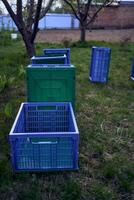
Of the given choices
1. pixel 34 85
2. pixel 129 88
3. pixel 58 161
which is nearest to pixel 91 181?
pixel 58 161

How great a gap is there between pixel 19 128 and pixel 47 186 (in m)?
0.73

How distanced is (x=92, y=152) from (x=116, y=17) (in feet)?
86.8

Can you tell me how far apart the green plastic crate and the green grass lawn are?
51 centimetres

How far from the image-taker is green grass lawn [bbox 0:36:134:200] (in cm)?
240

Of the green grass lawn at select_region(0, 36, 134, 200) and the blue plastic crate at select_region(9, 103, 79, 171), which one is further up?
the blue plastic crate at select_region(9, 103, 79, 171)

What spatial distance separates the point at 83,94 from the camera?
16.7 ft

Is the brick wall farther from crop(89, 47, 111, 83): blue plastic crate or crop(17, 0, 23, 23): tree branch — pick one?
crop(89, 47, 111, 83): blue plastic crate

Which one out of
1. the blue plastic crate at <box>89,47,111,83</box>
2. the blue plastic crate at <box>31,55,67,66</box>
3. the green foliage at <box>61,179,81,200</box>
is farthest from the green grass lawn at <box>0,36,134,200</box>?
the blue plastic crate at <box>31,55,67,66</box>

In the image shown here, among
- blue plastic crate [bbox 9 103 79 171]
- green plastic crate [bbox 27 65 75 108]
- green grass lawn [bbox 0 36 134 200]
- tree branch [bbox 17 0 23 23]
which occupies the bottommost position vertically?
green grass lawn [bbox 0 36 134 200]

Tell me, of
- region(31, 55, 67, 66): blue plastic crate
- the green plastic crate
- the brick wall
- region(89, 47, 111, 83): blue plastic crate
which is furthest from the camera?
the brick wall

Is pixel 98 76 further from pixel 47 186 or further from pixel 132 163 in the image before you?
pixel 47 186

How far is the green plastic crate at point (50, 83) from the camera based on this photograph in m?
3.26

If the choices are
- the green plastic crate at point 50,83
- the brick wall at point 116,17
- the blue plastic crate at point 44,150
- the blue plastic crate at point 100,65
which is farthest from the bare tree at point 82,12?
the brick wall at point 116,17

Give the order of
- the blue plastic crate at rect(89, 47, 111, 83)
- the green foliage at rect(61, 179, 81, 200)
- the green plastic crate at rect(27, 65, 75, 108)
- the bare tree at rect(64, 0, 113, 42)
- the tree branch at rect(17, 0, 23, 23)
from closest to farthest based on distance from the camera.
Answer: the green foliage at rect(61, 179, 81, 200) → the green plastic crate at rect(27, 65, 75, 108) → the blue plastic crate at rect(89, 47, 111, 83) → the tree branch at rect(17, 0, 23, 23) → the bare tree at rect(64, 0, 113, 42)
